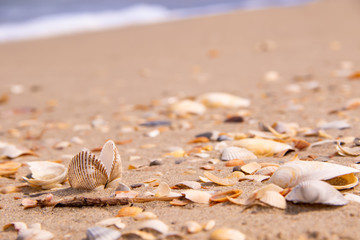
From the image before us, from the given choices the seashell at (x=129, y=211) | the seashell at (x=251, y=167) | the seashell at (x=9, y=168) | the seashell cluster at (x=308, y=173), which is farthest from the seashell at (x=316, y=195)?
the seashell at (x=9, y=168)

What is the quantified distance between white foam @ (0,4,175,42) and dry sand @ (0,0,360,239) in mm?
1540

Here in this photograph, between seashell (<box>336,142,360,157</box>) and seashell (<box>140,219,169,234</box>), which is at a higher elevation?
seashell (<box>336,142,360,157</box>)

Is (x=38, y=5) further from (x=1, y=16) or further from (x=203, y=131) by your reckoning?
(x=203, y=131)

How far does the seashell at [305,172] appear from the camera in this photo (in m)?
1.67

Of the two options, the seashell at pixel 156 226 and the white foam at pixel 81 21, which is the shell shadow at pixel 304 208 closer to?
the seashell at pixel 156 226

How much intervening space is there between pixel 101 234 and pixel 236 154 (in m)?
1.09

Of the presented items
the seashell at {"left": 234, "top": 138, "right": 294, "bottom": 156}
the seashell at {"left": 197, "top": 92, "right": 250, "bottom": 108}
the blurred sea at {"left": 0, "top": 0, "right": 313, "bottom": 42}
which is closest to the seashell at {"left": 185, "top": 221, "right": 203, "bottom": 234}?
the seashell at {"left": 234, "top": 138, "right": 294, "bottom": 156}

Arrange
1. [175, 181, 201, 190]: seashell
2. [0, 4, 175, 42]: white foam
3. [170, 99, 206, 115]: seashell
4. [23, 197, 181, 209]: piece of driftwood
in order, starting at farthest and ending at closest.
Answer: [0, 4, 175, 42]: white foam < [170, 99, 206, 115]: seashell < [175, 181, 201, 190]: seashell < [23, 197, 181, 209]: piece of driftwood

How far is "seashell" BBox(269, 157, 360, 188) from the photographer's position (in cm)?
167

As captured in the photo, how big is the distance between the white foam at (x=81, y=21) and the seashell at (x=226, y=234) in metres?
8.68

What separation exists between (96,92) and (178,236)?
3.78 metres

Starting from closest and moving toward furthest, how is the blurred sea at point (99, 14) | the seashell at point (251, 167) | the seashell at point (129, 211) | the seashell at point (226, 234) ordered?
the seashell at point (226, 234) → the seashell at point (129, 211) → the seashell at point (251, 167) → the blurred sea at point (99, 14)

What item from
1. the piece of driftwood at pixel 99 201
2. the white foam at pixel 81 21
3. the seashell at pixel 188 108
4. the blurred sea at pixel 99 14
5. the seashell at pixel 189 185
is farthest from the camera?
the blurred sea at pixel 99 14

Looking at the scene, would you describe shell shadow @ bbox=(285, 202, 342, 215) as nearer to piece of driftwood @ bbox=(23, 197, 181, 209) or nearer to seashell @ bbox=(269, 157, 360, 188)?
seashell @ bbox=(269, 157, 360, 188)
